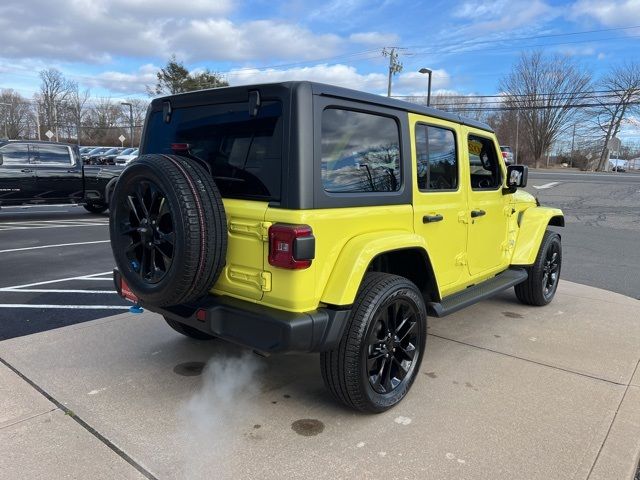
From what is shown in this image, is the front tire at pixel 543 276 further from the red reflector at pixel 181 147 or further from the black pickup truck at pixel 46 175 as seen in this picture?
the black pickup truck at pixel 46 175

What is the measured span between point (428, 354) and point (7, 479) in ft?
9.43

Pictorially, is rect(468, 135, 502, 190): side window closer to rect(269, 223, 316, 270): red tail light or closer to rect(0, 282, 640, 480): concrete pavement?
rect(0, 282, 640, 480): concrete pavement

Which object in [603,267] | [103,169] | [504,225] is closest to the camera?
[504,225]

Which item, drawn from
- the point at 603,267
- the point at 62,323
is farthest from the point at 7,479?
the point at 603,267

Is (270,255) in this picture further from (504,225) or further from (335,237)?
(504,225)

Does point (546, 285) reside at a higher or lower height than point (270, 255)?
lower

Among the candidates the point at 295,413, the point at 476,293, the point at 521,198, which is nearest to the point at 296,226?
the point at 295,413

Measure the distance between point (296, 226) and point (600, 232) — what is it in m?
10.9

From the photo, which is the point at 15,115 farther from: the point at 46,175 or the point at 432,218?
the point at 432,218

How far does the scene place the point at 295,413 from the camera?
310 centimetres

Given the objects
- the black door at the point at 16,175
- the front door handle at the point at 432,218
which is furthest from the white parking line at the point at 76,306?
the black door at the point at 16,175

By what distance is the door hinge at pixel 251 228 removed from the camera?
2.70m

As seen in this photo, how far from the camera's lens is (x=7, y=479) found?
2408 millimetres

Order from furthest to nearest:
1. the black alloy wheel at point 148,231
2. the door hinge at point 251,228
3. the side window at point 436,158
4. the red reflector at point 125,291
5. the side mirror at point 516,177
Answer: the side mirror at point 516,177 < the side window at point 436,158 < the red reflector at point 125,291 < the black alloy wheel at point 148,231 < the door hinge at point 251,228
